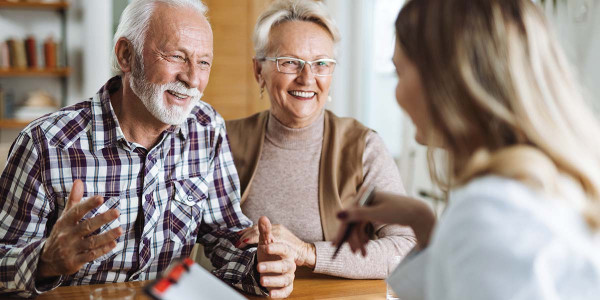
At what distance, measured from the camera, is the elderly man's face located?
1.62 m

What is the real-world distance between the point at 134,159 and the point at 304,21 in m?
0.74

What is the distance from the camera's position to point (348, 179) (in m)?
1.84

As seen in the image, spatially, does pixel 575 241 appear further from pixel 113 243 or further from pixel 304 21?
pixel 304 21

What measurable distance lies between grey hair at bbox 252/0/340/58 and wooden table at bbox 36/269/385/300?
0.86 m

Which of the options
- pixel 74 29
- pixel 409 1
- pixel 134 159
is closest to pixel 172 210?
pixel 134 159

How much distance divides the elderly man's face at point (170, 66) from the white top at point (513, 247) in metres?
1.06

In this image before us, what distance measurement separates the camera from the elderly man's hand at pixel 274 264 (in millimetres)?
1308

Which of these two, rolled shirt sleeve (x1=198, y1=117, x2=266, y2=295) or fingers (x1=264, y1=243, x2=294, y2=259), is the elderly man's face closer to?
rolled shirt sleeve (x1=198, y1=117, x2=266, y2=295)

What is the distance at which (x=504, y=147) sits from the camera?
78cm

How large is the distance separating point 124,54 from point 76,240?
0.70 metres

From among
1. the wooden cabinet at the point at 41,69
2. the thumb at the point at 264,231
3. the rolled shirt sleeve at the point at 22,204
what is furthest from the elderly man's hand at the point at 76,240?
the wooden cabinet at the point at 41,69

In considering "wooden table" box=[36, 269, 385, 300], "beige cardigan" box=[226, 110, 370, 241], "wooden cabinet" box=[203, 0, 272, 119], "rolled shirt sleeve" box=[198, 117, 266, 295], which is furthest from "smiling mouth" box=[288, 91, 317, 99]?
"wooden cabinet" box=[203, 0, 272, 119]

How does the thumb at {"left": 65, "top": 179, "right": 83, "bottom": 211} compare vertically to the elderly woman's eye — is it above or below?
below

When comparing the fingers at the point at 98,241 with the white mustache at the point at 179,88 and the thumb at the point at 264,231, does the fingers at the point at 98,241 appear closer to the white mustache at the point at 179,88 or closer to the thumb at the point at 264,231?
the thumb at the point at 264,231
